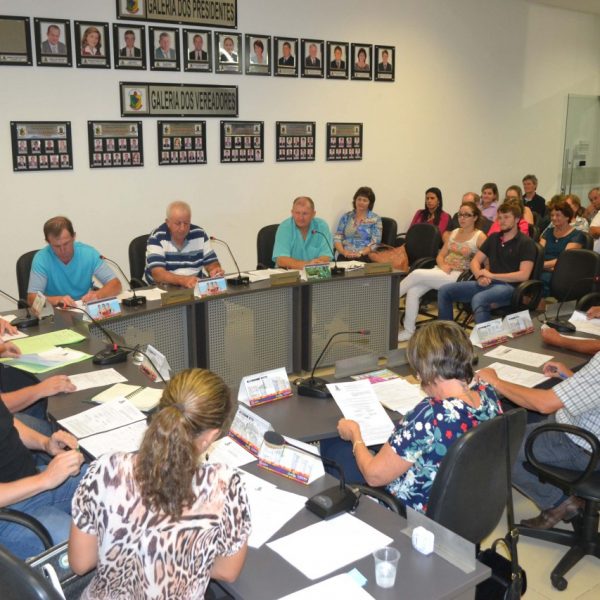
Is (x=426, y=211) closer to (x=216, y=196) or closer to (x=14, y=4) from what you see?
(x=216, y=196)

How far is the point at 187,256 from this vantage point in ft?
14.7

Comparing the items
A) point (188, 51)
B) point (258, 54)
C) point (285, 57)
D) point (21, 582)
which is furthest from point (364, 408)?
point (285, 57)

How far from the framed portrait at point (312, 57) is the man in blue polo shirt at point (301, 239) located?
71.7 inches

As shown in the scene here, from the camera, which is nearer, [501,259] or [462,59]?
[501,259]

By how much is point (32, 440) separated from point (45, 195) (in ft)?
10.5

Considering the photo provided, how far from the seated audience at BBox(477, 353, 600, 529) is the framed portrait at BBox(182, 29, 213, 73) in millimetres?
3920

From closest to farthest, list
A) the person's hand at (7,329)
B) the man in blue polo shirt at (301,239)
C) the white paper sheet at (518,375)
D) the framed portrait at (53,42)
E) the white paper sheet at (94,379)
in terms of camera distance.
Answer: the white paper sheet at (94,379), the white paper sheet at (518,375), the person's hand at (7,329), the framed portrait at (53,42), the man in blue polo shirt at (301,239)

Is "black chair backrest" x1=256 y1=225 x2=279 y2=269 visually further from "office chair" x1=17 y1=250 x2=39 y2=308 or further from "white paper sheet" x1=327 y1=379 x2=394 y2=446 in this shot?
"white paper sheet" x1=327 y1=379 x2=394 y2=446

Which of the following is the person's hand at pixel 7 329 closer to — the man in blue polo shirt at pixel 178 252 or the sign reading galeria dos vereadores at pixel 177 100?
the man in blue polo shirt at pixel 178 252

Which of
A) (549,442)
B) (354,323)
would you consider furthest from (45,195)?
(549,442)

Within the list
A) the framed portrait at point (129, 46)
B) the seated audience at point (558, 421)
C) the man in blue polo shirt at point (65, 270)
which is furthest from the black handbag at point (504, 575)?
the framed portrait at point (129, 46)

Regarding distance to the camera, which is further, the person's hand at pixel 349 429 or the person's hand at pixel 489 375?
the person's hand at pixel 489 375

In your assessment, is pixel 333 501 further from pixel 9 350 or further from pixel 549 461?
pixel 9 350

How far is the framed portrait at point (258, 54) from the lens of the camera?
5812mm
